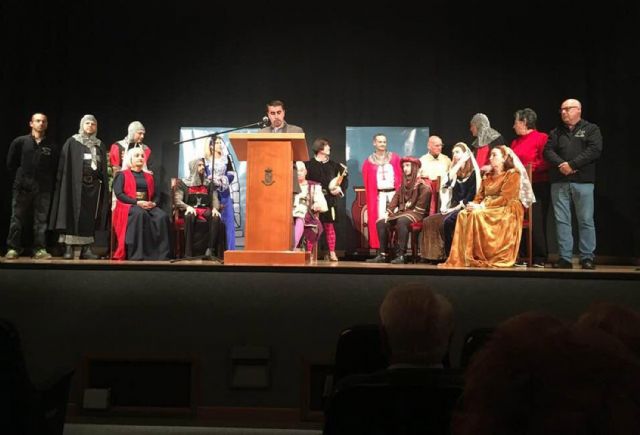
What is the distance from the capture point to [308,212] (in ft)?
20.6

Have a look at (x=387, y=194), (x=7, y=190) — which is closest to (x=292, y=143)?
(x=387, y=194)

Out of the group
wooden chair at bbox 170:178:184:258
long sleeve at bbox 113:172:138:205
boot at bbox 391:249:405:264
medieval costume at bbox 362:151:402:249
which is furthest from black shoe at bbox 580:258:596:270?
long sleeve at bbox 113:172:138:205

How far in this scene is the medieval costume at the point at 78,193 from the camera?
610 centimetres

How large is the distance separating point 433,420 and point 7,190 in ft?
21.8

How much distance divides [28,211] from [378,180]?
11.7ft

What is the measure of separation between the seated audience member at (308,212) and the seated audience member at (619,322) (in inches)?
204

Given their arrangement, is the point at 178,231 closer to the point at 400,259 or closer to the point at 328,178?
the point at 328,178

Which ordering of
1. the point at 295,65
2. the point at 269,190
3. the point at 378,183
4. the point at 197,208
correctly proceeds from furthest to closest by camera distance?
the point at 295,65 < the point at 378,183 < the point at 197,208 < the point at 269,190

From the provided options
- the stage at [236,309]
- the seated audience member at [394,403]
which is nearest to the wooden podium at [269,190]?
the stage at [236,309]

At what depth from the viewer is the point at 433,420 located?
1367mm

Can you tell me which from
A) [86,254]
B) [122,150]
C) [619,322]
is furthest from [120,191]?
[619,322]

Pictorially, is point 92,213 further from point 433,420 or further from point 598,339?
point 598,339

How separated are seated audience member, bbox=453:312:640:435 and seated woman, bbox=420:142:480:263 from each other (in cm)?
502

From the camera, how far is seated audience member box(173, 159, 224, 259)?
6.24 metres
